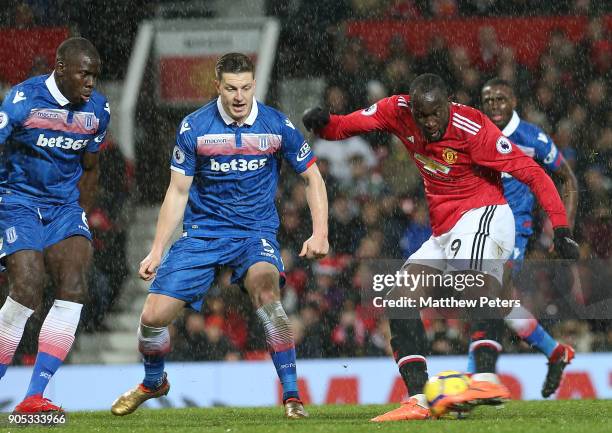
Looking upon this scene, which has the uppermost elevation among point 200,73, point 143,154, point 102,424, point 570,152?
point 200,73

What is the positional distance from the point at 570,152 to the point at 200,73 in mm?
5709

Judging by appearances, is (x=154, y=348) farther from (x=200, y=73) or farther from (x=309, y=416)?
(x=200, y=73)

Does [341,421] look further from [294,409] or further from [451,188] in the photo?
[451,188]

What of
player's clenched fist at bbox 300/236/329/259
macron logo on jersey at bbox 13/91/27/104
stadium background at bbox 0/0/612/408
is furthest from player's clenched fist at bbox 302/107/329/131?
stadium background at bbox 0/0/612/408

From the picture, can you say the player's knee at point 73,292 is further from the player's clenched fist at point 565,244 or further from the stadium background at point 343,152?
the stadium background at point 343,152

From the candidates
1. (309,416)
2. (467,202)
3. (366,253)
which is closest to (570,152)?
(366,253)

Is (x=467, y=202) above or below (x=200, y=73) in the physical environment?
below

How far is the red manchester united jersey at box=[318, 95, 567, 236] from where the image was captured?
7.14m

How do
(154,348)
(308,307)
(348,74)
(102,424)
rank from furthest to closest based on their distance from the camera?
(348,74), (308,307), (154,348), (102,424)

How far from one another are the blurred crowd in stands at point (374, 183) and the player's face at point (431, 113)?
4495 millimetres

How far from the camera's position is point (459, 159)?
7.26 meters

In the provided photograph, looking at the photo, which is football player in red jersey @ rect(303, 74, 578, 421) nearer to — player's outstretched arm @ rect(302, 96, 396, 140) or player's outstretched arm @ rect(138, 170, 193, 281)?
player's outstretched arm @ rect(302, 96, 396, 140)

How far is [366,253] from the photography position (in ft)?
39.1

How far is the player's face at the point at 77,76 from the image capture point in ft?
22.9
